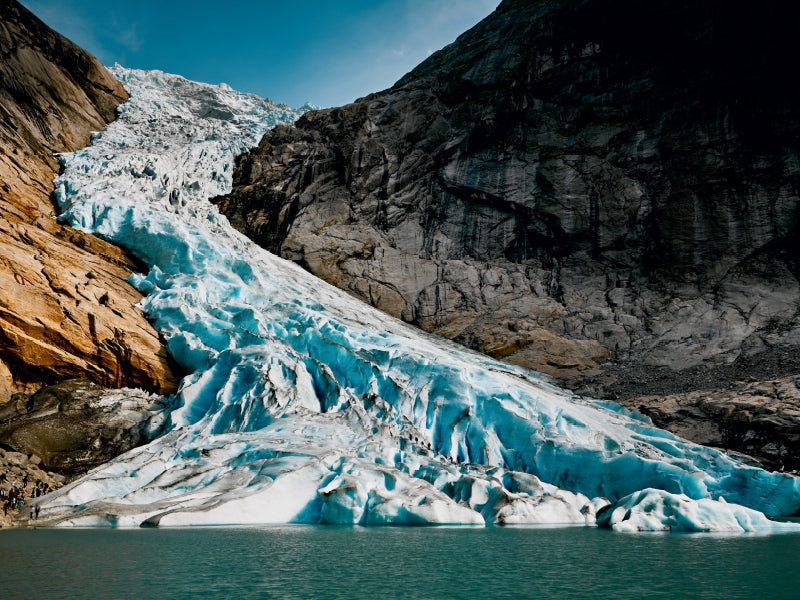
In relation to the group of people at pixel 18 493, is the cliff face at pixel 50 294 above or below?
above

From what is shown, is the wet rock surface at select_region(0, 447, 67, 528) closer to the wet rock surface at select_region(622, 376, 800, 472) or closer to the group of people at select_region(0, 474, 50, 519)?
the group of people at select_region(0, 474, 50, 519)

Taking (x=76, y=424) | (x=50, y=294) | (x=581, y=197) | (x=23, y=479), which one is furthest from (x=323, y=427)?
(x=581, y=197)

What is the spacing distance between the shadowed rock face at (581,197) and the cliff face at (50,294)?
15213mm

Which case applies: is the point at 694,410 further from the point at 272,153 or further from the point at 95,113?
the point at 95,113

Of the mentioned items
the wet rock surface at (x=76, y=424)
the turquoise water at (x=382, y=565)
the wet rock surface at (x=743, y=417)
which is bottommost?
the turquoise water at (x=382, y=565)

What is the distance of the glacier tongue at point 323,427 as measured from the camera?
53.9 ft

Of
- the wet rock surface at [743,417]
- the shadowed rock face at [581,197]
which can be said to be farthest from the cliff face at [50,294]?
the wet rock surface at [743,417]

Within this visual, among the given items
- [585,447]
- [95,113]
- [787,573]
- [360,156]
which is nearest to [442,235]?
[360,156]

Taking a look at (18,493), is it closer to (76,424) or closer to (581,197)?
(76,424)

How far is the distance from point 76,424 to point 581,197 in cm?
3599

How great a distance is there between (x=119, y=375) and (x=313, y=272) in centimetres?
2001

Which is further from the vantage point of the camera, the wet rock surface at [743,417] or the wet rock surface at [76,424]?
the wet rock surface at [743,417]

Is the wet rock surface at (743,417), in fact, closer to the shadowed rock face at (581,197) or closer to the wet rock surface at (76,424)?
the shadowed rock face at (581,197)

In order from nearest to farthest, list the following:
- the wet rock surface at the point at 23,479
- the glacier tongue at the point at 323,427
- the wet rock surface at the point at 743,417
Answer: the wet rock surface at the point at 23,479 → the glacier tongue at the point at 323,427 → the wet rock surface at the point at 743,417
